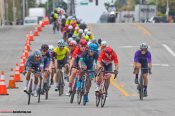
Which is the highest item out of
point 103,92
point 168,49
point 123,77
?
point 103,92

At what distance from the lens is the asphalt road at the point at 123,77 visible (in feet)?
67.2

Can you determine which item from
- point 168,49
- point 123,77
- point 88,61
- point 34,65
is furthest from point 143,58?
point 168,49

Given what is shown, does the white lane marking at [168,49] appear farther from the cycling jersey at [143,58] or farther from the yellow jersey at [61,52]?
the yellow jersey at [61,52]

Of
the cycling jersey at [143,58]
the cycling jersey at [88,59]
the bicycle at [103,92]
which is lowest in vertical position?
the bicycle at [103,92]

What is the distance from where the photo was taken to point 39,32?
6109 cm

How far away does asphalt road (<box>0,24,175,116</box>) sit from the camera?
2048 cm

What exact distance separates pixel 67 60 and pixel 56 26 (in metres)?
32.0

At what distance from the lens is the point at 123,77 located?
34.0m

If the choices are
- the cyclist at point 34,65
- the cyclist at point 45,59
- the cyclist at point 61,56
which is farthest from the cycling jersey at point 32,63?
the cyclist at point 61,56

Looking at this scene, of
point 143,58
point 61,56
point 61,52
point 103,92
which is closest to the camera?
point 103,92

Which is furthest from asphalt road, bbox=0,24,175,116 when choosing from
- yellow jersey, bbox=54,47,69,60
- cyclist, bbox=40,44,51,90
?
yellow jersey, bbox=54,47,69,60

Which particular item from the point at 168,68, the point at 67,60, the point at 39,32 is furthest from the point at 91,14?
the point at 67,60

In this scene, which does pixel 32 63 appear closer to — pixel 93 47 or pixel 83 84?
pixel 83 84

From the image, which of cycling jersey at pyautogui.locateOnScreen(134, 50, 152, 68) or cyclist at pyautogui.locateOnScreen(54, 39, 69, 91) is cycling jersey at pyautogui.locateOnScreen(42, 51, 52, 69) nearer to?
cyclist at pyautogui.locateOnScreen(54, 39, 69, 91)
